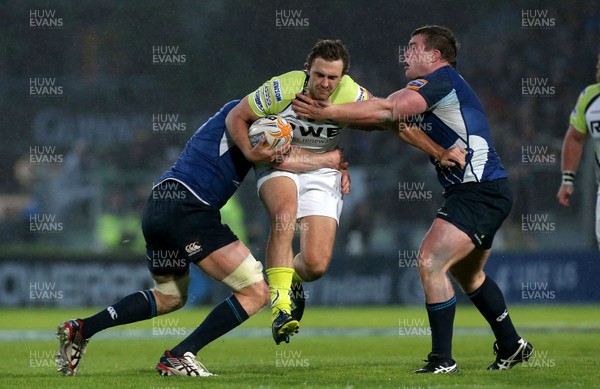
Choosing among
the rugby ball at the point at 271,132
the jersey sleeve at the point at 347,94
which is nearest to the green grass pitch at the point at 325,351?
the rugby ball at the point at 271,132

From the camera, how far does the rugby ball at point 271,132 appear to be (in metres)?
8.00

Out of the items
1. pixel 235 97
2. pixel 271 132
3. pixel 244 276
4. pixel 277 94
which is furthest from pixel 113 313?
pixel 235 97

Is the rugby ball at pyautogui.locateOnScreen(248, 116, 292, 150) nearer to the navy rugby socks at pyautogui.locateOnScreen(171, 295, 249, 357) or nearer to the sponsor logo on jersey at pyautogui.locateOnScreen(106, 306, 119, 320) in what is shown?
the navy rugby socks at pyautogui.locateOnScreen(171, 295, 249, 357)

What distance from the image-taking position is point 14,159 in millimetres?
18828

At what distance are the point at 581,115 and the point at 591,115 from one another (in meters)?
0.14

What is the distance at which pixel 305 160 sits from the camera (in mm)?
8656

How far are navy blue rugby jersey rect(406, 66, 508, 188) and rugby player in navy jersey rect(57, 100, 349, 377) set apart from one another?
3.79 ft

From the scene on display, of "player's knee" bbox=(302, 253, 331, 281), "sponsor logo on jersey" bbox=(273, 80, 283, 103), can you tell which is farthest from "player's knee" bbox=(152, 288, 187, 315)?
"sponsor logo on jersey" bbox=(273, 80, 283, 103)

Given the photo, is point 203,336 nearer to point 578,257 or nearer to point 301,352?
point 301,352

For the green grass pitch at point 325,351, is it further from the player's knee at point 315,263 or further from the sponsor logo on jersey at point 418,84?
the sponsor logo on jersey at point 418,84

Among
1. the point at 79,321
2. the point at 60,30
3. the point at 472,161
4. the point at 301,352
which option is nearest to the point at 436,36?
the point at 472,161

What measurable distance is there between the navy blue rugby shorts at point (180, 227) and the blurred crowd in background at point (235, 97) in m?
10.1

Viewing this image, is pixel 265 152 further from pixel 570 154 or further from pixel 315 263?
pixel 570 154

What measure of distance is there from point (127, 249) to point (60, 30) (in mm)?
4615
